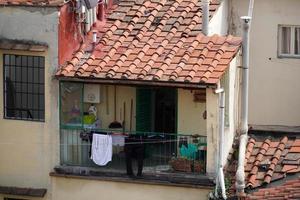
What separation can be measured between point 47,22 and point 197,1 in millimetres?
4904

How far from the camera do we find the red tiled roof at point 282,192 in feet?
75.3

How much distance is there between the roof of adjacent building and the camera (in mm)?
24766

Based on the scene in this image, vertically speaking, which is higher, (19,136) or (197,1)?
(197,1)

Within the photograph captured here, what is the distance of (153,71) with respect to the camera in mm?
24438

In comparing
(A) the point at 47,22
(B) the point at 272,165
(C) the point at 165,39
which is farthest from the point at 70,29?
(B) the point at 272,165

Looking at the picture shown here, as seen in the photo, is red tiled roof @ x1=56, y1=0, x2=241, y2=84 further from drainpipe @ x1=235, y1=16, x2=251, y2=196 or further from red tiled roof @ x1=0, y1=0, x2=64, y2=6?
red tiled roof @ x1=0, y1=0, x2=64, y2=6

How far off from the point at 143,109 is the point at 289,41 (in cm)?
544

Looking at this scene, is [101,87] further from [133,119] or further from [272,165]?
[272,165]

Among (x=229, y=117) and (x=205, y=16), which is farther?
(x=229, y=117)

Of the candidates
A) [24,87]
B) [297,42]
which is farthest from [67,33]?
[297,42]

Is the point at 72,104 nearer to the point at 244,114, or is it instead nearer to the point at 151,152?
the point at 151,152

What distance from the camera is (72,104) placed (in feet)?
84.9

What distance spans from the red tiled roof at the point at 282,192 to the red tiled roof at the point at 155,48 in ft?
10.1

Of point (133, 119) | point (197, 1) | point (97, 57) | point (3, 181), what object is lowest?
point (3, 181)
